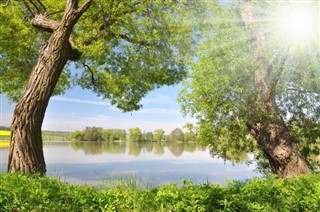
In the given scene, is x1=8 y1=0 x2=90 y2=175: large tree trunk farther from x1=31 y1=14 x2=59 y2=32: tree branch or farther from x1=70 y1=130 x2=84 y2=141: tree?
x1=70 y1=130 x2=84 y2=141: tree

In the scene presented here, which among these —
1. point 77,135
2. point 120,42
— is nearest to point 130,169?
point 120,42

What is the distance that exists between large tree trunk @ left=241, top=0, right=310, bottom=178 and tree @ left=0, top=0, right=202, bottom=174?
396 centimetres

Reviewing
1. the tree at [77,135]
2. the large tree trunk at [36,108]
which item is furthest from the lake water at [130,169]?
the tree at [77,135]

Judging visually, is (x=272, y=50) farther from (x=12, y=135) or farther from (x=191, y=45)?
(x=12, y=135)

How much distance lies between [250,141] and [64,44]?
10.4 meters

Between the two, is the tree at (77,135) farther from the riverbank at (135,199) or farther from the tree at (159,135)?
the riverbank at (135,199)

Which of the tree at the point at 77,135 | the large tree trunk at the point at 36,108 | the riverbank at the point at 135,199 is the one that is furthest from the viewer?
the tree at the point at 77,135

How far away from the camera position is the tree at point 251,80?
13297 millimetres

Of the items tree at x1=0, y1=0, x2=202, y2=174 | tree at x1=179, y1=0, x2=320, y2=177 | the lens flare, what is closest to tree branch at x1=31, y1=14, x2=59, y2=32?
tree at x1=0, y1=0, x2=202, y2=174

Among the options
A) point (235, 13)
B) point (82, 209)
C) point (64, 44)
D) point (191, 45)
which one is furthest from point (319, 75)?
point (82, 209)

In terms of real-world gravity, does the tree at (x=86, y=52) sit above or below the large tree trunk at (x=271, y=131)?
above

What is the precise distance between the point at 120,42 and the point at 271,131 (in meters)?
8.10

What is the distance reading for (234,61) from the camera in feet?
42.8

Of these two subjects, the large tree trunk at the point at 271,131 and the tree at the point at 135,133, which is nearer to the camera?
the large tree trunk at the point at 271,131
